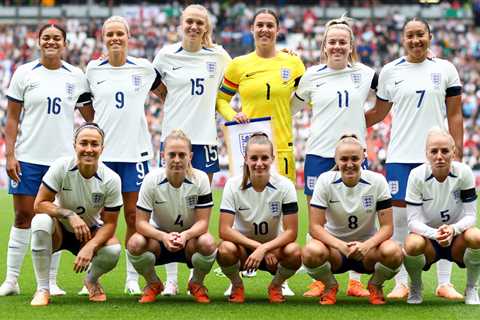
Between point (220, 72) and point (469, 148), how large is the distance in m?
17.4

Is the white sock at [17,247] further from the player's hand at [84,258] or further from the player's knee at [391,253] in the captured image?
the player's knee at [391,253]

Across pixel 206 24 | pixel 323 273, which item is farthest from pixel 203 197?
pixel 206 24

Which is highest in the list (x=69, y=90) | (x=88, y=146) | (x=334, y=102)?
(x=69, y=90)

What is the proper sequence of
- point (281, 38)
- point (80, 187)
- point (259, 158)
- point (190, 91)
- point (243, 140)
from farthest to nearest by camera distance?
point (281, 38) → point (190, 91) → point (243, 140) → point (80, 187) → point (259, 158)

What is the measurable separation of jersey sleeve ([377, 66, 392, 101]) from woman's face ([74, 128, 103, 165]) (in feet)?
7.03

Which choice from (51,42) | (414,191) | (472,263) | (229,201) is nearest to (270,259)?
(229,201)

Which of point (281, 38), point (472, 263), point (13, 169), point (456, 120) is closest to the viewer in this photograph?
point (472, 263)

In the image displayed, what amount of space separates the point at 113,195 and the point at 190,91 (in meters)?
1.25

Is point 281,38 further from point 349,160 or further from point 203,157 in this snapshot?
point 349,160

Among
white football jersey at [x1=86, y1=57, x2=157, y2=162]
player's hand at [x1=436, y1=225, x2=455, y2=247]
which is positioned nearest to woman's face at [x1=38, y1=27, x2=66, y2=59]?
white football jersey at [x1=86, y1=57, x2=157, y2=162]

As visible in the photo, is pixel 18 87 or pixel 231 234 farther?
pixel 18 87

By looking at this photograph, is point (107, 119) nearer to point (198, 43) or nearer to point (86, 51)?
point (198, 43)

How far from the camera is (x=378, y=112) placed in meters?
8.30

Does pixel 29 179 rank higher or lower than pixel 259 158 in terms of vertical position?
lower
